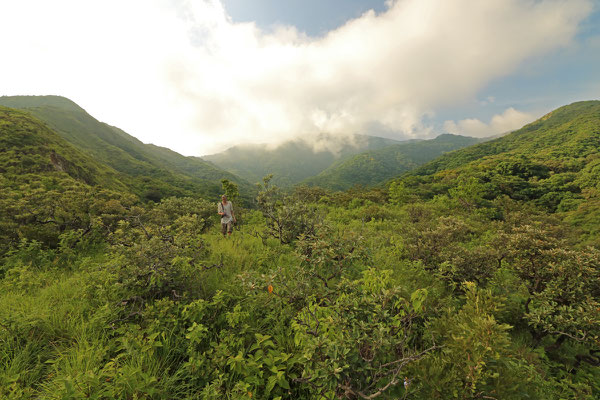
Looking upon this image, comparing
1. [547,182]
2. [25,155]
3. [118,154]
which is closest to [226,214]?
[25,155]

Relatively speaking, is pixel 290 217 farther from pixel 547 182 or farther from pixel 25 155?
pixel 547 182

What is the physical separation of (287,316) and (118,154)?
12122 cm

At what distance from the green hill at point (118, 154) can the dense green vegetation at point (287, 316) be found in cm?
4457

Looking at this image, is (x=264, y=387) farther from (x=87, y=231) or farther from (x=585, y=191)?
(x=585, y=191)

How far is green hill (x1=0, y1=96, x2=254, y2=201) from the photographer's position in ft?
178

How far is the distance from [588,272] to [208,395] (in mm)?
7710

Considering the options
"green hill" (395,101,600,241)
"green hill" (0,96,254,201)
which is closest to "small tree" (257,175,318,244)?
"green hill" (395,101,600,241)

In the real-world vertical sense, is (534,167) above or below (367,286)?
above

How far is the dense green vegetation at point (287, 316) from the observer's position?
2543 mm

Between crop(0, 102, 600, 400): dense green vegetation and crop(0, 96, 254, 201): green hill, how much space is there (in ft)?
146

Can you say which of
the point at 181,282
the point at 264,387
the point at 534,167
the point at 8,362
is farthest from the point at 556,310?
the point at 534,167

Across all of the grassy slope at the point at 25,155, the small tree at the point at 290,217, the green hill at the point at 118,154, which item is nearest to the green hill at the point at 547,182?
the small tree at the point at 290,217

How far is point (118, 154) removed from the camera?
301 feet

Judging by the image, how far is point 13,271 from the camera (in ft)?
16.7
